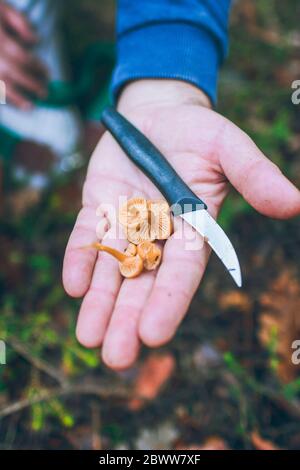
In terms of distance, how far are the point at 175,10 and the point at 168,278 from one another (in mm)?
2190

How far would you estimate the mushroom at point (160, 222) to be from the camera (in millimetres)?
2650

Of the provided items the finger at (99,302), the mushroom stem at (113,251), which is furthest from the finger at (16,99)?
the mushroom stem at (113,251)

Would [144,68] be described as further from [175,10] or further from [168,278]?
[168,278]

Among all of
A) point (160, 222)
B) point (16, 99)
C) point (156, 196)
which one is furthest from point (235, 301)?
point (16, 99)

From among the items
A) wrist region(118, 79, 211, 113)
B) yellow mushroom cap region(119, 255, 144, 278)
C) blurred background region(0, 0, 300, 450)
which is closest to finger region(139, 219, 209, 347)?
yellow mushroom cap region(119, 255, 144, 278)

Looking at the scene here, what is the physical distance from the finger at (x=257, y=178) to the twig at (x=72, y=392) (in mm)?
1628

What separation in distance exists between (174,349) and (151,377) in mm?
279

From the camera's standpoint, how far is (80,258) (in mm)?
2584

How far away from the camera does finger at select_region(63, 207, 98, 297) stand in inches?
99.2

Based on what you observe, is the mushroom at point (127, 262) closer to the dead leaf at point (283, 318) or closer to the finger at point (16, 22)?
the dead leaf at point (283, 318)

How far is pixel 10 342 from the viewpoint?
3.23m

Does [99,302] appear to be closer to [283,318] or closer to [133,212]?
[133,212]

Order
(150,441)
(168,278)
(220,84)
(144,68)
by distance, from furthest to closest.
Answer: (220,84) < (144,68) < (150,441) < (168,278)

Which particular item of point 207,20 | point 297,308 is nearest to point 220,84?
point 207,20
